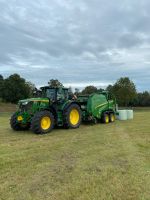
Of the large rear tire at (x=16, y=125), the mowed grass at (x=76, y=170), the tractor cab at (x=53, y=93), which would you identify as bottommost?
the mowed grass at (x=76, y=170)

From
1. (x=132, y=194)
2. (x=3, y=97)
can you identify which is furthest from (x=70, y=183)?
(x=3, y=97)

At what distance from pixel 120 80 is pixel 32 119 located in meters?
49.0

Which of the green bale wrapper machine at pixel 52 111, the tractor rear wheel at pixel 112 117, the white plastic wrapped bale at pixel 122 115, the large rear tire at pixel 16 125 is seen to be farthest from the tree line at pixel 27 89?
the large rear tire at pixel 16 125

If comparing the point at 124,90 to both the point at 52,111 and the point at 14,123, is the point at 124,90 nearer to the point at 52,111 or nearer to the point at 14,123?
the point at 52,111

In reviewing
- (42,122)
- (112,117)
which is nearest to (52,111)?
(42,122)

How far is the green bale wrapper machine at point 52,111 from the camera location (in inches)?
497

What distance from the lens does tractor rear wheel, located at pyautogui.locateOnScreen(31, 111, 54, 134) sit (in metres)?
12.1

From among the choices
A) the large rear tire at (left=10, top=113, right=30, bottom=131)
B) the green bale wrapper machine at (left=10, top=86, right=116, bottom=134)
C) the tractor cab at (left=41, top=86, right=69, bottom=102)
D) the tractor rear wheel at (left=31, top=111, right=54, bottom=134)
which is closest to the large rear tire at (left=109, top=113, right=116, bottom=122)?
the green bale wrapper machine at (left=10, top=86, right=116, bottom=134)

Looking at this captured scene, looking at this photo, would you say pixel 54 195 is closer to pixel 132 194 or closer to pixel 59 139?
pixel 132 194

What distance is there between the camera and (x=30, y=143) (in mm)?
9969

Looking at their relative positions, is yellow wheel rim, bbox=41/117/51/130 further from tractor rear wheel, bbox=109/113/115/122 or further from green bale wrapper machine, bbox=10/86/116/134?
tractor rear wheel, bbox=109/113/115/122

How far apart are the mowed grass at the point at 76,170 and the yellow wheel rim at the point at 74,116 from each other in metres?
4.67

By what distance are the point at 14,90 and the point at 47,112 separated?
5939cm

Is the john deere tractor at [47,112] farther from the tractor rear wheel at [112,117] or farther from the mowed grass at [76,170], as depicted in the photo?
the tractor rear wheel at [112,117]
